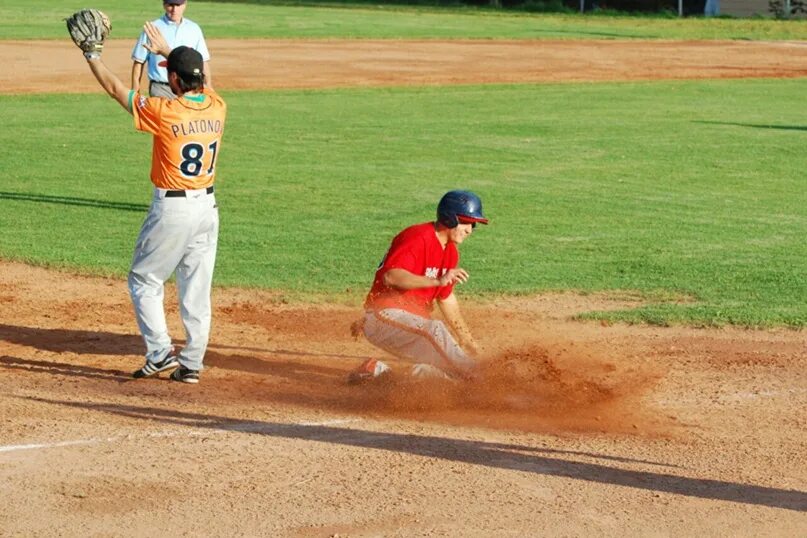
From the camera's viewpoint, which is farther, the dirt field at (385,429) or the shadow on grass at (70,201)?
the shadow on grass at (70,201)

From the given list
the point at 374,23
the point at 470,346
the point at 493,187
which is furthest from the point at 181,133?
the point at 374,23

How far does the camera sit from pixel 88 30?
326 inches

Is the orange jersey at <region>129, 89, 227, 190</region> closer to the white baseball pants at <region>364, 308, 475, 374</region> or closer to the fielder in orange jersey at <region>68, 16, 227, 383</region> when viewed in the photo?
the fielder in orange jersey at <region>68, 16, 227, 383</region>

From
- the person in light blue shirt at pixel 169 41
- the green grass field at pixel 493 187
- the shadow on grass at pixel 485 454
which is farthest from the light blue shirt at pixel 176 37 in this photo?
the shadow on grass at pixel 485 454

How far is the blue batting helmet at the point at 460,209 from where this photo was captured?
826 centimetres

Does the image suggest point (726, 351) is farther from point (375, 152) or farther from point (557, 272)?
point (375, 152)

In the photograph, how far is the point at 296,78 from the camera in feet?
93.4

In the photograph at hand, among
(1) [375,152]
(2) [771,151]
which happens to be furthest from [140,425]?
(2) [771,151]

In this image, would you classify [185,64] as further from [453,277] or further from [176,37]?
[176,37]

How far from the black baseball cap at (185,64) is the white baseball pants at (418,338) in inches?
75.1

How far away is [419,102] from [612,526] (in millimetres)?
19275

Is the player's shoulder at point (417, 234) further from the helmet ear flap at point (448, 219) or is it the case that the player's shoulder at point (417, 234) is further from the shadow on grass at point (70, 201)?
the shadow on grass at point (70, 201)

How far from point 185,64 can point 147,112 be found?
39 centimetres

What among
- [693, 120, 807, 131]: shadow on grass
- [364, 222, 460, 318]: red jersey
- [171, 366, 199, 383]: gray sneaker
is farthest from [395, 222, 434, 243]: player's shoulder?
[693, 120, 807, 131]: shadow on grass
